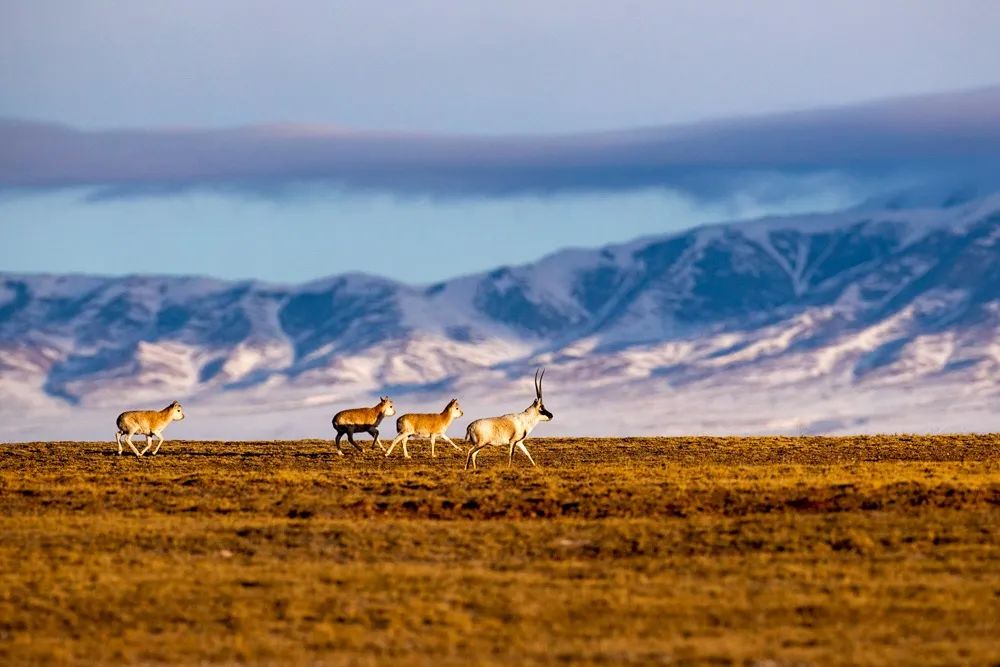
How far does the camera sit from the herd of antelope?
4588cm

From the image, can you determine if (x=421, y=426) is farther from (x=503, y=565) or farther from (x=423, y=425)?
(x=503, y=565)

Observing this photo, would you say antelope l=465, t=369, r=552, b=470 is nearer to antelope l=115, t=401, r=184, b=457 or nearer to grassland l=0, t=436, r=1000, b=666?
grassland l=0, t=436, r=1000, b=666

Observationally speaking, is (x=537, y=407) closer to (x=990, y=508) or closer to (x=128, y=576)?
(x=990, y=508)

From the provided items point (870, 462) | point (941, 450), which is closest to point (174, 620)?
point (870, 462)

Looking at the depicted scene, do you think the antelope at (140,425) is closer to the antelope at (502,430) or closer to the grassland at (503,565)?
the grassland at (503,565)

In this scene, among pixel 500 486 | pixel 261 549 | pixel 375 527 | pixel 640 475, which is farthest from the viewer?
pixel 640 475

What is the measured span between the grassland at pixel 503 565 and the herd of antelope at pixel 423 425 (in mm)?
1066

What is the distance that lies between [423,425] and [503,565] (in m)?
22.1

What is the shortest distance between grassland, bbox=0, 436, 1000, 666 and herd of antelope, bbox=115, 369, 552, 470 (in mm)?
1066

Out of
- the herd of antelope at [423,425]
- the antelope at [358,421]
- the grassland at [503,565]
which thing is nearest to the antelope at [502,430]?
the herd of antelope at [423,425]

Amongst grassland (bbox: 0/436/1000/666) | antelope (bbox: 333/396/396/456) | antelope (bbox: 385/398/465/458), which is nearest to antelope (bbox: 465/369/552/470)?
grassland (bbox: 0/436/1000/666)

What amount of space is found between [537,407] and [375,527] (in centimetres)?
1457

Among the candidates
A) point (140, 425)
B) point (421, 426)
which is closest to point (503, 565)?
point (421, 426)

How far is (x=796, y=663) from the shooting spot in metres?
22.0
